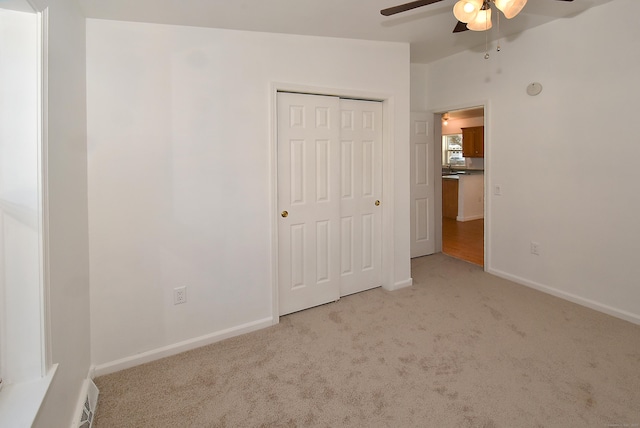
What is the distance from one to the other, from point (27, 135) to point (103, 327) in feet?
4.46

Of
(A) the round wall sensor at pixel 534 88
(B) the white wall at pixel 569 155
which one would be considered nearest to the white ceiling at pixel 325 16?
(B) the white wall at pixel 569 155

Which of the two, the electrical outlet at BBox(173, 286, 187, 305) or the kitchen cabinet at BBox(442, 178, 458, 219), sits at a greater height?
the kitchen cabinet at BBox(442, 178, 458, 219)

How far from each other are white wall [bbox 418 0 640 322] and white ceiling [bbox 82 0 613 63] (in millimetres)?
282

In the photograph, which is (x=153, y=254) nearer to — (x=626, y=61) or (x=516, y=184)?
(x=516, y=184)

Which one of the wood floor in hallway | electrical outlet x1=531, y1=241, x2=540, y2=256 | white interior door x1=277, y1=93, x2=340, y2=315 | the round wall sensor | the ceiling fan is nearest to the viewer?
the ceiling fan

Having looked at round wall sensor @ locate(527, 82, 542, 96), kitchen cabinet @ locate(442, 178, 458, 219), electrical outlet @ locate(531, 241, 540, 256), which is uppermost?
round wall sensor @ locate(527, 82, 542, 96)

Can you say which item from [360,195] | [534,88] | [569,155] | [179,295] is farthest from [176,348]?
[534,88]

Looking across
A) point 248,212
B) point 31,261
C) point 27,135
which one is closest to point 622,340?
point 248,212

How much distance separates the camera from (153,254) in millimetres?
2285

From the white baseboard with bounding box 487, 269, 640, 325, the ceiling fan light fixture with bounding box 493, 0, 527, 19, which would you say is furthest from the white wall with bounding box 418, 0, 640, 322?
the ceiling fan light fixture with bounding box 493, 0, 527, 19

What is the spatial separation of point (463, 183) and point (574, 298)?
4245mm

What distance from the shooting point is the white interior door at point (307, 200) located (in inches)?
109

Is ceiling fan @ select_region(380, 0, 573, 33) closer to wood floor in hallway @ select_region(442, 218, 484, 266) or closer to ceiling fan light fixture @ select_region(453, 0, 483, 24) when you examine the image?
ceiling fan light fixture @ select_region(453, 0, 483, 24)

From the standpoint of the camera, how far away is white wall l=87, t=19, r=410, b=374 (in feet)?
6.96
